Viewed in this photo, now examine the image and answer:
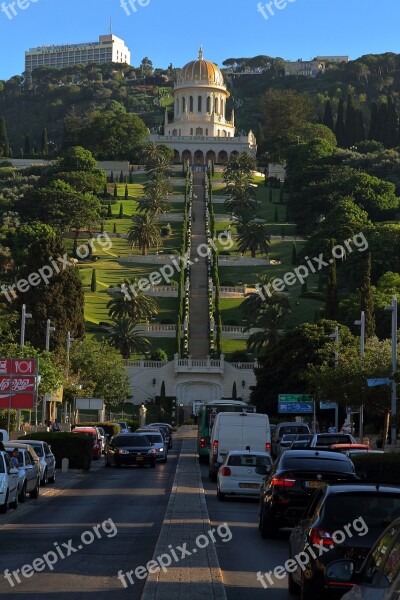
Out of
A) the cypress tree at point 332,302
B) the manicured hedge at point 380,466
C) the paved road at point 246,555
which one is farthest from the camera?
the cypress tree at point 332,302

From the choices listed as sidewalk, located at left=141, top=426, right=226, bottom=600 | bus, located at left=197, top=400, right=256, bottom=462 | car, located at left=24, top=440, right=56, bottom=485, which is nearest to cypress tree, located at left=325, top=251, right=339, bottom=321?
bus, located at left=197, top=400, right=256, bottom=462

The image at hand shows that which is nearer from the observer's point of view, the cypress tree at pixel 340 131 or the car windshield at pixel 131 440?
the car windshield at pixel 131 440

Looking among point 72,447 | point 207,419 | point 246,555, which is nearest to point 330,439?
point 72,447

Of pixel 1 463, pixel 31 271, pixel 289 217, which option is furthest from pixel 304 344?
pixel 289 217

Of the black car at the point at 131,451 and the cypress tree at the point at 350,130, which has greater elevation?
the cypress tree at the point at 350,130

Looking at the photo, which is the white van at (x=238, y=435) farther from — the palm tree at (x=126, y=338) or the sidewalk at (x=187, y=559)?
the palm tree at (x=126, y=338)

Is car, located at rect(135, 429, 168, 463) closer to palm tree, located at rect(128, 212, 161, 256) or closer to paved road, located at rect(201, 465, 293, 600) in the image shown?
paved road, located at rect(201, 465, 293, 600)

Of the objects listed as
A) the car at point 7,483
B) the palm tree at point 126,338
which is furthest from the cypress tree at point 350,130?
the car at point 7,483
